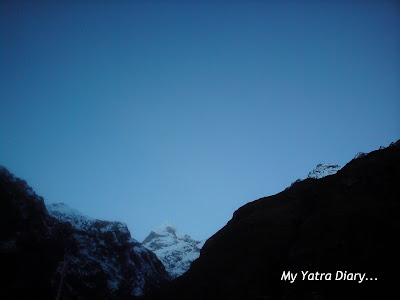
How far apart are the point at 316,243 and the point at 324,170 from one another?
314 ft

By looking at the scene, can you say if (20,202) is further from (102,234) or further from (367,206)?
(367,206)

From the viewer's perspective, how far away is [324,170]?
123688 millimetres

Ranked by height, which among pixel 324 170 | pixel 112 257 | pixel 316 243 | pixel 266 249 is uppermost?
pixel 324 170

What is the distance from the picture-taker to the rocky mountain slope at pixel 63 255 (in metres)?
54.7

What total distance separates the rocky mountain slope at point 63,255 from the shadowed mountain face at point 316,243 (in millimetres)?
21159

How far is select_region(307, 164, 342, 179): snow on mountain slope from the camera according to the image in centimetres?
11762

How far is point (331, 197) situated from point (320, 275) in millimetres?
17000

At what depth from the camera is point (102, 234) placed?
8600 cm

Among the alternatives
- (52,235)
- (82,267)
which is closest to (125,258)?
(82,267)

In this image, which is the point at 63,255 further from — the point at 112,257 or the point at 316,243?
the point at 316,243

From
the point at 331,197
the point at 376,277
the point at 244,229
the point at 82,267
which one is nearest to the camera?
the point at 376,277

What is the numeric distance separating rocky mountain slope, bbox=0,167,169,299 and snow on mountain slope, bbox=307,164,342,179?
7007 centimetres

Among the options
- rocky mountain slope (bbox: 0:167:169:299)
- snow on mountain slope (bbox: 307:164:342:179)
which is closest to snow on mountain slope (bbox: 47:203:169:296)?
rocky mountain slope (bbox: 0:167:169:299)

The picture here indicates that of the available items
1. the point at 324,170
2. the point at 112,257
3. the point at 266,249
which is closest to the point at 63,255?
the point at 112,257
